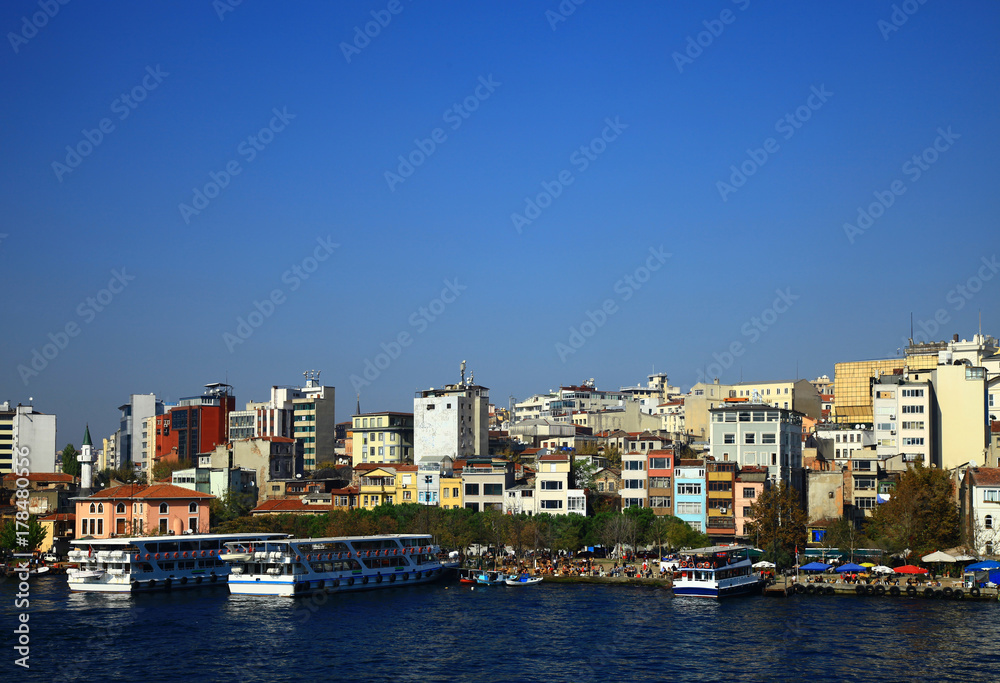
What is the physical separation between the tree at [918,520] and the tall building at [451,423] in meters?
51.4

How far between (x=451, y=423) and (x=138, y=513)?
117 ft

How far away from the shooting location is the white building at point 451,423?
389ft

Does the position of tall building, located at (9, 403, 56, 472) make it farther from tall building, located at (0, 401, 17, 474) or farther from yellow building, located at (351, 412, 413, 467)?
yellow building, located at (351, 412, 413, 467)

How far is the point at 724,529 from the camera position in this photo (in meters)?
81.6

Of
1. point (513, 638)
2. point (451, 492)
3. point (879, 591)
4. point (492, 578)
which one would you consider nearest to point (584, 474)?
point (451, 492)

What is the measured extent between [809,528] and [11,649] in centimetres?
5203

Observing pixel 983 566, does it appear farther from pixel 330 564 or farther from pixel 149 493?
pixel 149 493

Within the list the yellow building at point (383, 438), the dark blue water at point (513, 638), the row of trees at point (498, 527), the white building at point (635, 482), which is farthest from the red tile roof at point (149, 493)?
the white building at point (635, 482)

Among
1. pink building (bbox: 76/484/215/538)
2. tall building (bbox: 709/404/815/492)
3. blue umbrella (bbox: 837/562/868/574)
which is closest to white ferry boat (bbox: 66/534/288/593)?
pink building (bbox: 76/484/215/538)

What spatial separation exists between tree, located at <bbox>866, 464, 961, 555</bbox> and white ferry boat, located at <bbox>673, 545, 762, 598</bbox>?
36.5 feet

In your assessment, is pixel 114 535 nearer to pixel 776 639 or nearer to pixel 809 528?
pixel 809 528

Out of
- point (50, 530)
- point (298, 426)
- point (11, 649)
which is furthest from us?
point (298, 426)

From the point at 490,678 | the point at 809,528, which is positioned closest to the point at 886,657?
the point at 490,678

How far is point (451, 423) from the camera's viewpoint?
4673 inches
